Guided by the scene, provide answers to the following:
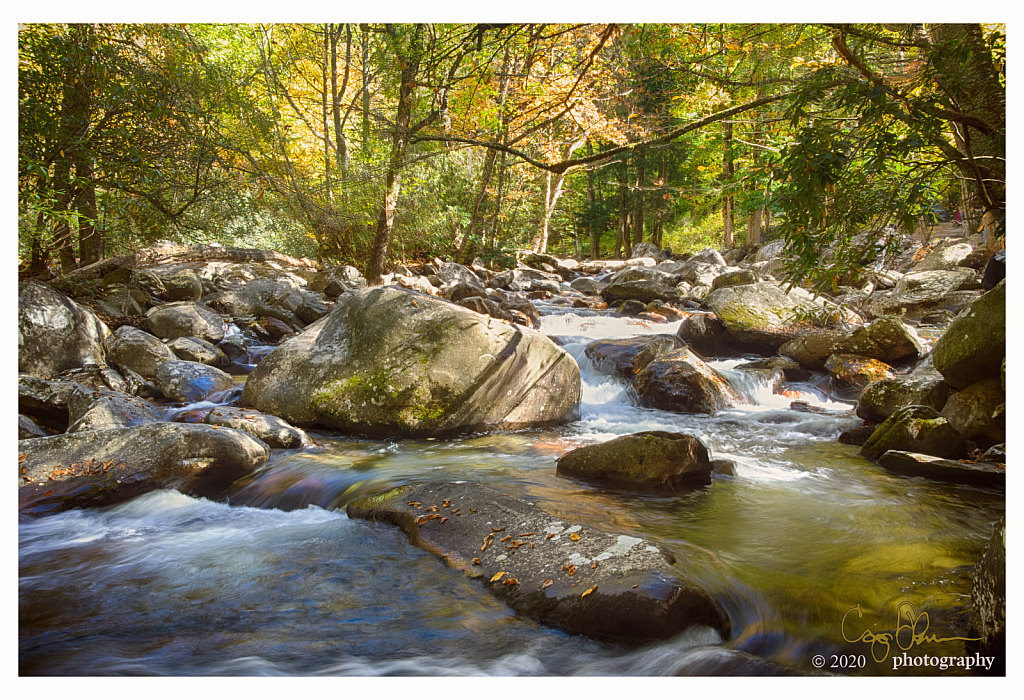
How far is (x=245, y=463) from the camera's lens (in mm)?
4297

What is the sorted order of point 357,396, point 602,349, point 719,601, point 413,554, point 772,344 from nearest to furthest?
1. point 719,601
2. point 413,554
3. point 357,396
4. point 602,349
5. point 772,344

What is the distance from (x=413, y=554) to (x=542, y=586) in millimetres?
839

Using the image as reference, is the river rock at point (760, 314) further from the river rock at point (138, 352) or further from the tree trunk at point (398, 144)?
the river rock at point (138, 352)

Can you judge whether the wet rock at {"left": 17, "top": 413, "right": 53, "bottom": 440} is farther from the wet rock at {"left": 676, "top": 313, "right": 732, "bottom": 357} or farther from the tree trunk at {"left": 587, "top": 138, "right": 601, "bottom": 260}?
the tree trunk at {"left": 587, "top": 138, "right": 601, "bottom": 260}

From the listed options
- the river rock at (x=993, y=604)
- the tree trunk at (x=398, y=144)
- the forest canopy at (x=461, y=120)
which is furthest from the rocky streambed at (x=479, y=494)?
the tree trunk at (x=398, y=144)

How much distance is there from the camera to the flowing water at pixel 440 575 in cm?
221

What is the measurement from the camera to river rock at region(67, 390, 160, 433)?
4.61 metres

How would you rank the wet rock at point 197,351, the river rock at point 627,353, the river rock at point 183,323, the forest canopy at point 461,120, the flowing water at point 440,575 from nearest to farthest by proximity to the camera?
the flowing water at point 440,575 < the forest canopy at point 461,120 < the wet rock at point 197,351 < the river rock at point 627,353 < the river rock at point 183,323

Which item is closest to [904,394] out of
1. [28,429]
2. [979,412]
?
[979,412]

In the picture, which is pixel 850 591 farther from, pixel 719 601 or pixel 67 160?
pixel 67 160

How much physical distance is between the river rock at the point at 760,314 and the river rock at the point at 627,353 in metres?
1.62

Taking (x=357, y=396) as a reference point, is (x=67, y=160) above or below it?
above

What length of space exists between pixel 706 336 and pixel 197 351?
293 inches
